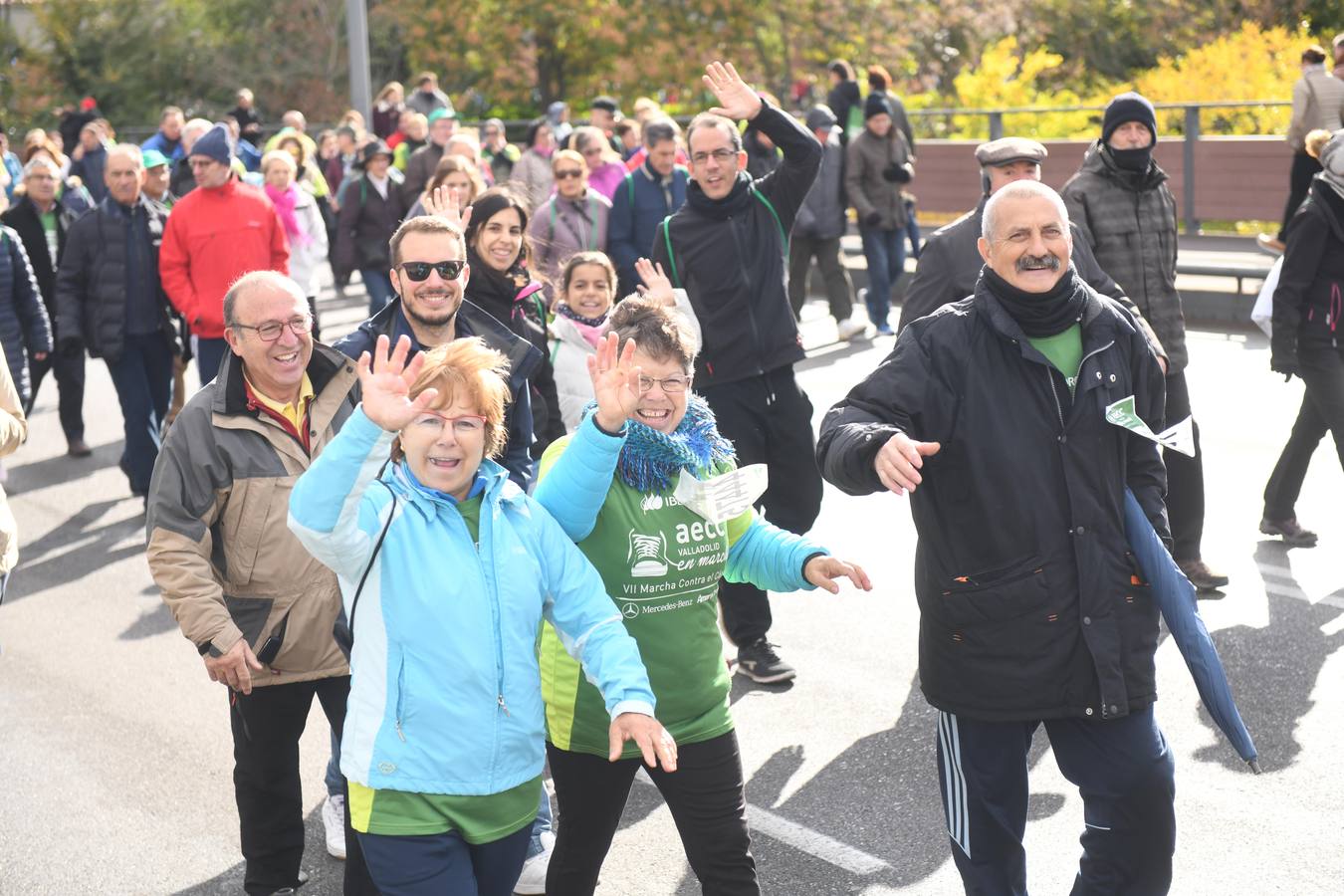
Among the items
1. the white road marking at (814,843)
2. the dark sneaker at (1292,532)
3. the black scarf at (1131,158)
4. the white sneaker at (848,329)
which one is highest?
the black scarf at (1131,158)

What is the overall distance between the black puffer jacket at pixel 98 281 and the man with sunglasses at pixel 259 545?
537 cm

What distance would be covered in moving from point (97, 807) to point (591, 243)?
5.38 meters

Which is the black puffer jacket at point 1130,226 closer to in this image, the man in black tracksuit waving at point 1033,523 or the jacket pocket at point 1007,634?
the man in black tracksuit waving at point 1033,523

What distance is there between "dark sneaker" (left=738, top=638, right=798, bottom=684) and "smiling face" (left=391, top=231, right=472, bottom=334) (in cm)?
218

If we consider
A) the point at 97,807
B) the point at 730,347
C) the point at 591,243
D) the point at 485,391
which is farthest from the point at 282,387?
the point at 591,243

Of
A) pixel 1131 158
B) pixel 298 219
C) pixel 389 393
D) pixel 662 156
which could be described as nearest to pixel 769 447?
pixel 1131 158

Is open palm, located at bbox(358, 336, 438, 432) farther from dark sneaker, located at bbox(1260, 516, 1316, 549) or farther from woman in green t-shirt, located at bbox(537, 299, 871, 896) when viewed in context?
dark sneaker, located at bbox(1260, 516, 1316, 549)

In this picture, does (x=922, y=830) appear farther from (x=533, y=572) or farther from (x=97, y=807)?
(x=97, y=807)

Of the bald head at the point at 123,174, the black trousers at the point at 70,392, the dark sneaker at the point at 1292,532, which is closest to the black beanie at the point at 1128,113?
the dark sneaker at the point at 1292,532

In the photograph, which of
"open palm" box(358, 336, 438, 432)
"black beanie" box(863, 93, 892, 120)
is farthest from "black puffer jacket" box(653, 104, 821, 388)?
"black beanie" box(863, 93, 892, 120)

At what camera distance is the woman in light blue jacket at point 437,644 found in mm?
3600

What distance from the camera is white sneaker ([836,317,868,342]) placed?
14.6 metres

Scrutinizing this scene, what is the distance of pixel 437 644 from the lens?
3.62m

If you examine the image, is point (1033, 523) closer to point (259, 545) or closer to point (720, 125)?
point (259, 545)
